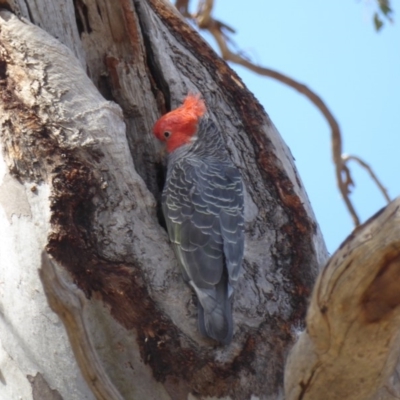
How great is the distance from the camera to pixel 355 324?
224 cm

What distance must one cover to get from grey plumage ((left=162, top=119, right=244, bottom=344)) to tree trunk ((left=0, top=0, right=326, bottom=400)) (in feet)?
0.23

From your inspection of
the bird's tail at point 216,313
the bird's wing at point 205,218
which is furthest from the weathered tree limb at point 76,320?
the bird's wing at point 205,218

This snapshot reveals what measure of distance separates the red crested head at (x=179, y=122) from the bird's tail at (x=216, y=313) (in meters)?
0.95

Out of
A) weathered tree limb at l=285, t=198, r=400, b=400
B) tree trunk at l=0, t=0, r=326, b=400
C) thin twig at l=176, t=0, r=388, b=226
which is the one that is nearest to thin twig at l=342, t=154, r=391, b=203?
thin twig at l=176, t=0, r=388, b=226

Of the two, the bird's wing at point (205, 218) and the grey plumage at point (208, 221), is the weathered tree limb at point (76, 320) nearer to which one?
the grey plumage at point (208, 221)

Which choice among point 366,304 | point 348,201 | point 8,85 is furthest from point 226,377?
point 348,201

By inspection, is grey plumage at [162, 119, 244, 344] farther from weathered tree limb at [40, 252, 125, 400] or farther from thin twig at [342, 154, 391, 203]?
thin twig at [342, 154, 391, 203]

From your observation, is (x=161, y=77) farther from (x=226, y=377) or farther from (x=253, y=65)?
(x=253, y=65)

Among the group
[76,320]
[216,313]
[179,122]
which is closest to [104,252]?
[216,313]

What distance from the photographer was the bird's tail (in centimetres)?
292

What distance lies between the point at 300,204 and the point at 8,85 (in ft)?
4.90

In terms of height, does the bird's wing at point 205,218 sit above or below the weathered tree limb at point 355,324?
above

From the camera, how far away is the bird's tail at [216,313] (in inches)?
115

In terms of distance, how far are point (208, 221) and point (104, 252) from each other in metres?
0.61
